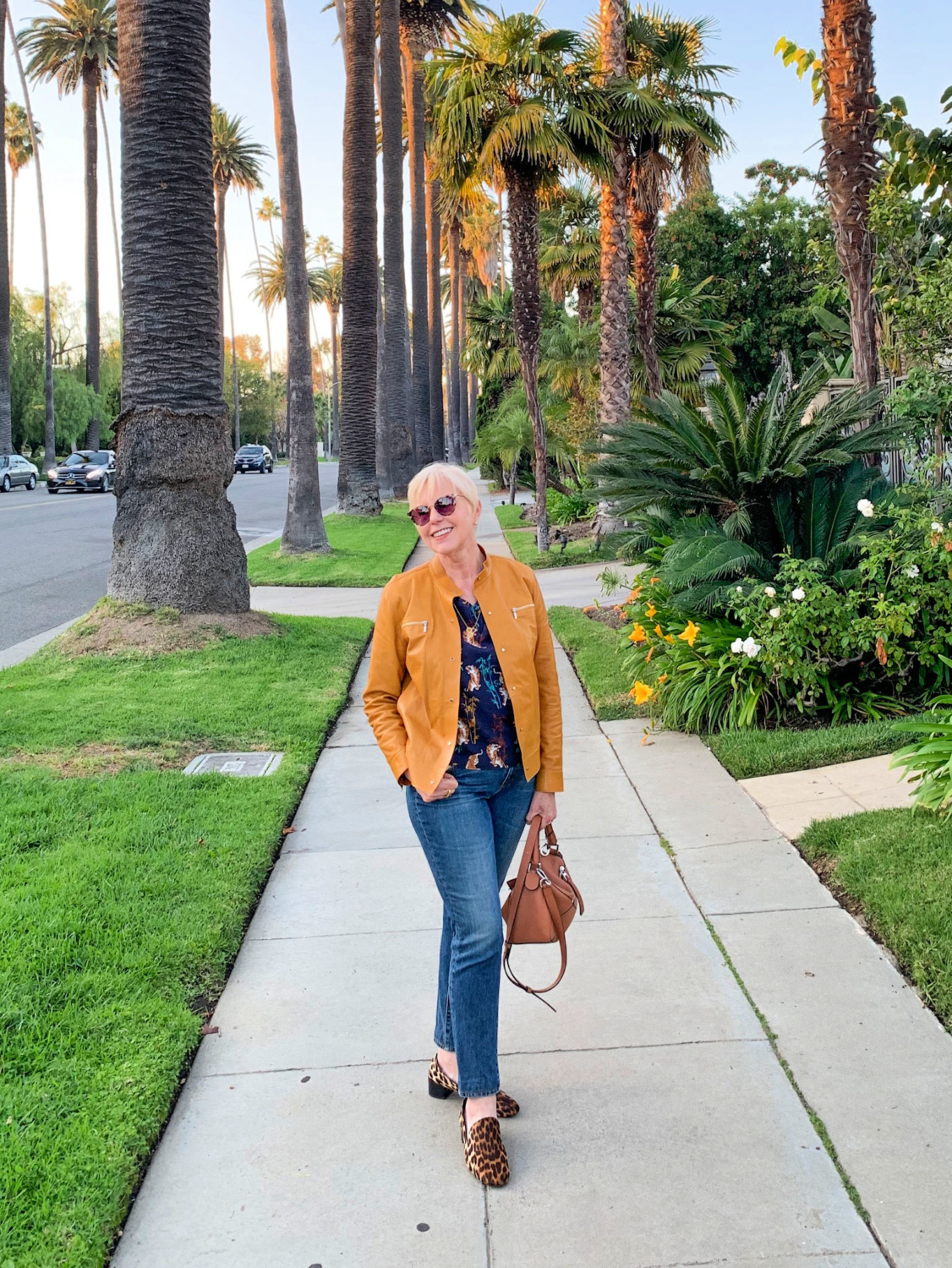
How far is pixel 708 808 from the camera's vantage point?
19.3 ft

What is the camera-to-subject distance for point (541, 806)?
3.24 metres

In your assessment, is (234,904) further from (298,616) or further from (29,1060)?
(298,616)

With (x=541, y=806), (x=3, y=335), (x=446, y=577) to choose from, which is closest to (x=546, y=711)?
(x=541, y=806)

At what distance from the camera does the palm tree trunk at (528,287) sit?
632 inches

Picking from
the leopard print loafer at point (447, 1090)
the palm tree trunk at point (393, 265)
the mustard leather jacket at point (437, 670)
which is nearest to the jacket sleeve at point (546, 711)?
the mustard leather jacket at point (437, 670)

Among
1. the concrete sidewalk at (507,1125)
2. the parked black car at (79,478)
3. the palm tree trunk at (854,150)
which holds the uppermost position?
the palm tree trunk at (854,150)

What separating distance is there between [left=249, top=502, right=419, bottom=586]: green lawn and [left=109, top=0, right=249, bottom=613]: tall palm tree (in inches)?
202

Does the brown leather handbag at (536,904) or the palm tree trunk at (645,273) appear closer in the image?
the brown leather handbag at (536,904)

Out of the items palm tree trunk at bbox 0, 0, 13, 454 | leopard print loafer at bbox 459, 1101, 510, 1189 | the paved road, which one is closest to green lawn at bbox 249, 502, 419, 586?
the paved road

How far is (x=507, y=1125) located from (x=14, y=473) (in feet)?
135

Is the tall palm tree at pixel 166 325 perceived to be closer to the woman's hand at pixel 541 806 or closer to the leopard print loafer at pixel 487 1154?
the woman's hand at pixel 541 806

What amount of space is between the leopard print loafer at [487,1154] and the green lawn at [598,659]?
16.7 ft

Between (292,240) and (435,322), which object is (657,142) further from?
(435,322)

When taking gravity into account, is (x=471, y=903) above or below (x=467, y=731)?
below
